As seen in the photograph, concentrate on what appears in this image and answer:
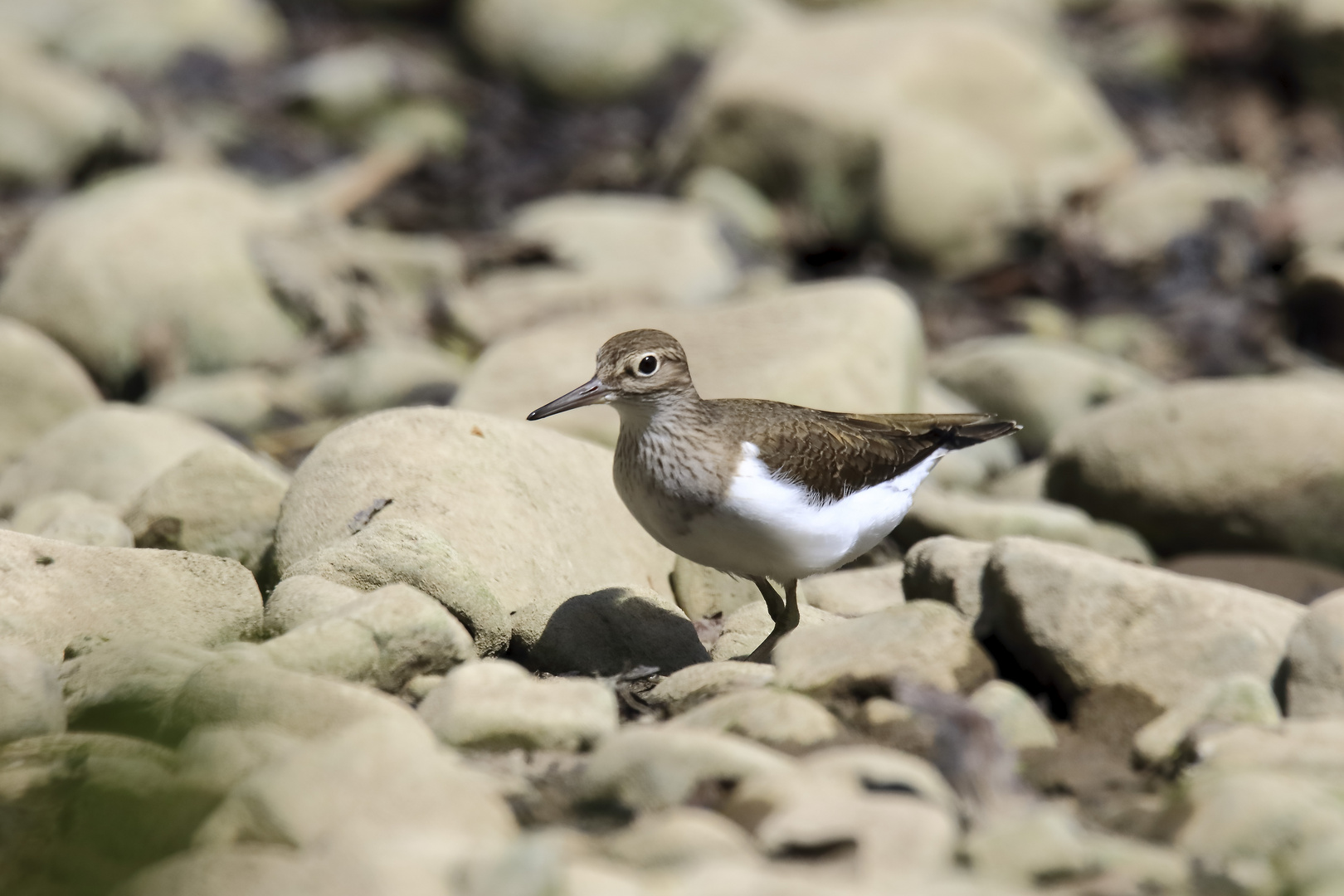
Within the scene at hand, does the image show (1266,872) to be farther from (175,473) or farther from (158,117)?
(158,117)

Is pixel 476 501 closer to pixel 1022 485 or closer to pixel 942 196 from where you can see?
pixel 1022 485

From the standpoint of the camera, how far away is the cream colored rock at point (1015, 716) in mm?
5070

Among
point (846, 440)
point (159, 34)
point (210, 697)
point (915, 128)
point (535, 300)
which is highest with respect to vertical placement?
point (159, 34)

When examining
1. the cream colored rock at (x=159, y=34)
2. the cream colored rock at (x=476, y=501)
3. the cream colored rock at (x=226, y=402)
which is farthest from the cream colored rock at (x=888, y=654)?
the cream colored rock at (x=159, y=34)

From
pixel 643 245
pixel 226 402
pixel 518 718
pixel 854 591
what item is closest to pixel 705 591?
pixel 854 591

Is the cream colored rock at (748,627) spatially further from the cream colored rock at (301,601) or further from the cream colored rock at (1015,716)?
the cream colored rock at (301,601)

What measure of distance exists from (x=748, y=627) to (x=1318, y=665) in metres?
2.51

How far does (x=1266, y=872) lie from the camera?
158 inches

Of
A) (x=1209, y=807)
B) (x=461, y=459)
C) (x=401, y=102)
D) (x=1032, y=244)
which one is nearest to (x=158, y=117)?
(x=401, y=102)

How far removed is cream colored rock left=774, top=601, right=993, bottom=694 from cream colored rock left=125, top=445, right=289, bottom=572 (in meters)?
2.90

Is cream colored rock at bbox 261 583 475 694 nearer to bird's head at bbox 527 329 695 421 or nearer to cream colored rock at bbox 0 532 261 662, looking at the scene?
cream colored rock at bbox 0 532 261 662

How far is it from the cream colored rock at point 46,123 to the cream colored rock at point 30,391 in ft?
16.3

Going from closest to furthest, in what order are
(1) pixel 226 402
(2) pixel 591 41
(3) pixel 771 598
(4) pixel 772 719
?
(4) pixel 772 719 → (3) pixel 771 598 → (1) pixel 226 402 → (2) pixel 591 41

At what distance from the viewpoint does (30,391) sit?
956cm
